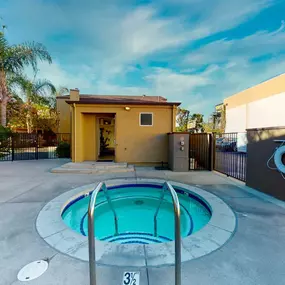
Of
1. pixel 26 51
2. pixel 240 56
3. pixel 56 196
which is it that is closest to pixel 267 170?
pixel 56 196

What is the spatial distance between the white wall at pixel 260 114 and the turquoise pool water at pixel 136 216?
1533 cm

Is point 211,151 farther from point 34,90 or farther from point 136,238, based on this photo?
point 34,90

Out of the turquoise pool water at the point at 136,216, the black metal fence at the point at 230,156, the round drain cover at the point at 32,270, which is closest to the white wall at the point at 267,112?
the black metal fence at the point at 230,156

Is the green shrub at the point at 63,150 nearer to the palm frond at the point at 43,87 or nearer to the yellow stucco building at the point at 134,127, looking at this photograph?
the yellow stucco building at the point at 134,127

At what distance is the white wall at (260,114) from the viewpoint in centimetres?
1723

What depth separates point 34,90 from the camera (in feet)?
53.6

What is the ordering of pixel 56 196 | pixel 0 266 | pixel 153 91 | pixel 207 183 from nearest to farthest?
pixel 0 266, pixel 56 196, pixel 207 183, pixel 153 91

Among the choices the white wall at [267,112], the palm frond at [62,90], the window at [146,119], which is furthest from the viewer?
the palm frond at [62,90]

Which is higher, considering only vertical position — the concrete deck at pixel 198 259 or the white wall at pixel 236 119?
the white wall at pixel 236 119

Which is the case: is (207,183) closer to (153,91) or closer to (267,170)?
(267,170)

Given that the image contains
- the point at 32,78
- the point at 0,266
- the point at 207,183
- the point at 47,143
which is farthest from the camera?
the point at 47,143

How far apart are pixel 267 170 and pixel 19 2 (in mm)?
13505

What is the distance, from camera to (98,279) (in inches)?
79.5

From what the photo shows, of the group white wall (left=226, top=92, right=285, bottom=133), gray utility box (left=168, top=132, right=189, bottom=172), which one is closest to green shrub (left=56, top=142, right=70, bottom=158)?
gray utility box (left=168, top=132, right=189, bottom=172)
